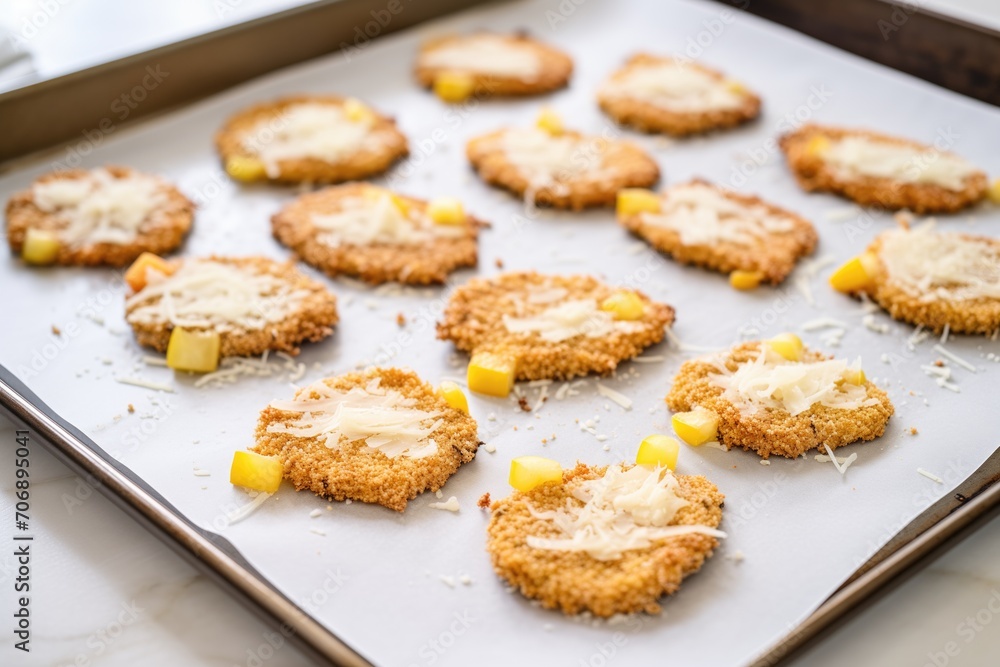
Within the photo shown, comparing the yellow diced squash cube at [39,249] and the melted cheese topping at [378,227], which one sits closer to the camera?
the yellow diced squash cube at [39,249]

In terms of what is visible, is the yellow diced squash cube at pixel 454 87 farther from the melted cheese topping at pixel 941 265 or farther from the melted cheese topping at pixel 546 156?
the melted cheese topping at pixel 941 265

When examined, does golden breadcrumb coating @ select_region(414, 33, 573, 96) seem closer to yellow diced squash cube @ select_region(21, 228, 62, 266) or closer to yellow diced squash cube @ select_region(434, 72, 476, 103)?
yellow diced squash cube @ select_region(434, 72, 476, 103)

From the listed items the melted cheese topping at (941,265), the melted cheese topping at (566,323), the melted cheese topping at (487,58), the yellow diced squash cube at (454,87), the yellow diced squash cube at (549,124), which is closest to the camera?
the melted cheese topping at (566,323)

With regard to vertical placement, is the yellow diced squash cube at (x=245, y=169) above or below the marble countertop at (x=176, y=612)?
above

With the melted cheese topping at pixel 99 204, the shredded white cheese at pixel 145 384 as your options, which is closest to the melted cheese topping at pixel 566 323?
the shredded white cheese at pixel 145 384

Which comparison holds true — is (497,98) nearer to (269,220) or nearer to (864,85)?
(269,220)

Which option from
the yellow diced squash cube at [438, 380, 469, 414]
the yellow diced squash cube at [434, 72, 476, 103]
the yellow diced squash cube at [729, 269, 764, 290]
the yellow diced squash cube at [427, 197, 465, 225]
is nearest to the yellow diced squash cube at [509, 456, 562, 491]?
the yellow diced squash cube at [438, 380, 469, 414]
